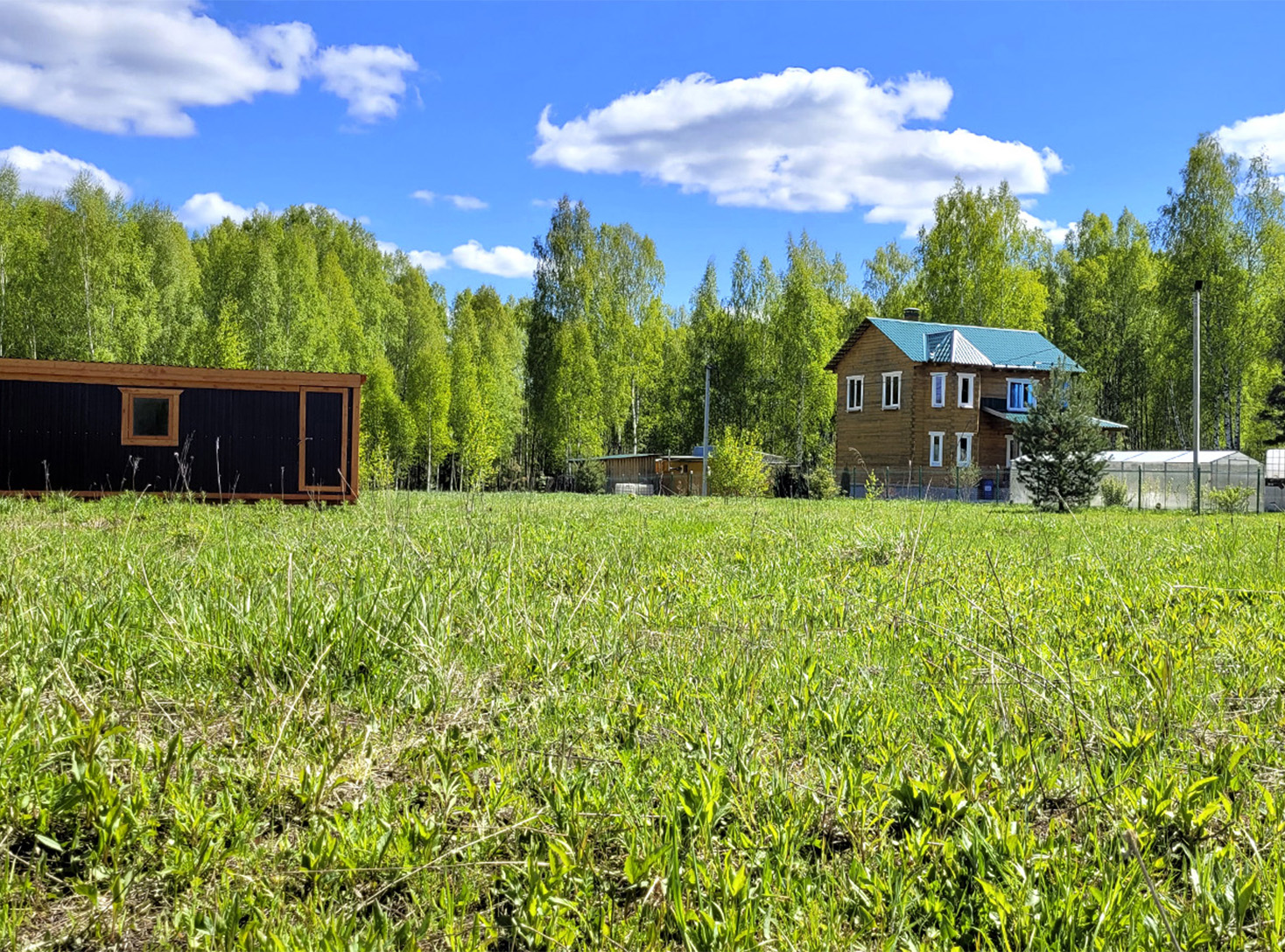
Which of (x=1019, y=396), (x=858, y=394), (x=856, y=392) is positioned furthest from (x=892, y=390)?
(x=1019, y=396)

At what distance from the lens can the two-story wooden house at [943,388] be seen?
126 feet

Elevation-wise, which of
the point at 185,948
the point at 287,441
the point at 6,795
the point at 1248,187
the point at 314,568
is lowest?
the point at 185,948

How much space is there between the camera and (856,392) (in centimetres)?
4188

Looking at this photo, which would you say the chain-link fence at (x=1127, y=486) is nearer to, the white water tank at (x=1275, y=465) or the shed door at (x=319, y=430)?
the white water tank at (x=1275, y=465)

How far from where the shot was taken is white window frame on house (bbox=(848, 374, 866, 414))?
41.3m

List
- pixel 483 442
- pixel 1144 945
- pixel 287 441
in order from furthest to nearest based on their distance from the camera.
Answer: pixel 483 442
pixel 287 441
pixel 1144 945

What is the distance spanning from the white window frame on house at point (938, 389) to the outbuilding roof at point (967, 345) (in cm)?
82

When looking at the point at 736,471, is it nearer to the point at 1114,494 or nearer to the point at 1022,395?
the point at 1114,494

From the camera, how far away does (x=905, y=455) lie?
38.8 metres

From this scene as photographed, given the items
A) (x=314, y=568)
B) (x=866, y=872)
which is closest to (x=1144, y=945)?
(x=866, y=872)

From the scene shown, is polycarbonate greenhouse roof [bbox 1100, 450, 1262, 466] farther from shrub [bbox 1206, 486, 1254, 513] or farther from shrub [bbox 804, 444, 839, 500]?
shrub [bbox 804, 444, 839, 500]

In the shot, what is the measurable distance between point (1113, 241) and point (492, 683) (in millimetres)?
60177

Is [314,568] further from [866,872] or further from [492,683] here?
[866,872]

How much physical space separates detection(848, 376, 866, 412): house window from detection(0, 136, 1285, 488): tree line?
251 centimetres
